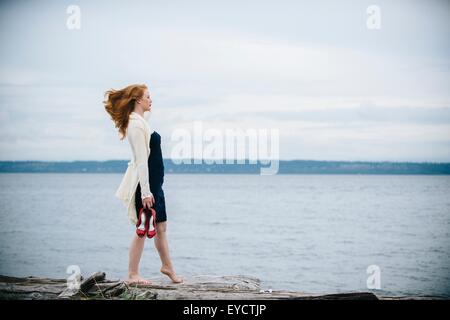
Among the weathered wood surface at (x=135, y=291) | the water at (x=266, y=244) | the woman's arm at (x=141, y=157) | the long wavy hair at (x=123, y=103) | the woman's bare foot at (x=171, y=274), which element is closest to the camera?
the weathered wood surface at (x=135, y=291)

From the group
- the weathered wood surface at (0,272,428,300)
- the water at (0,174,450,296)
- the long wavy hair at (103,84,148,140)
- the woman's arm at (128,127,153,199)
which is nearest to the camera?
the weathered wood surface at (0,272,428,300)

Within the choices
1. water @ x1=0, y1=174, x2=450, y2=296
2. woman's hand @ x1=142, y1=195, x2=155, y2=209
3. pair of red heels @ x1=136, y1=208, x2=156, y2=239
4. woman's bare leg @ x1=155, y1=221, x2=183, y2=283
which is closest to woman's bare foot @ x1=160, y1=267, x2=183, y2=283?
woman's bare leg @ x1=155, y1=221, x2=183, y2=283

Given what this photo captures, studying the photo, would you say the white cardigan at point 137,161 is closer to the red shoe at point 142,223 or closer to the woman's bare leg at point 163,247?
the red shoe at point 142,223

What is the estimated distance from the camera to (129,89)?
5.15m

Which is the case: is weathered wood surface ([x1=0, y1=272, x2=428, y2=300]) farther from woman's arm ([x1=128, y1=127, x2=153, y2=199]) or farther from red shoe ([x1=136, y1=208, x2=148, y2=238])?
woman's arm ([x1=128, y1=127, x2=153, y2=199])

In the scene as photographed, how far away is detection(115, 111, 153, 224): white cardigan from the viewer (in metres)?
5.04

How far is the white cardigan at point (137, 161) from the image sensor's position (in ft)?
16.5

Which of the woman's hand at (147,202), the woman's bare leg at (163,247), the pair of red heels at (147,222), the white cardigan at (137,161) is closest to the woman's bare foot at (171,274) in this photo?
the woman's bare leg at (163,247)

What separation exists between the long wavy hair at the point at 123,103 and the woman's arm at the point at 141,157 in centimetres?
15

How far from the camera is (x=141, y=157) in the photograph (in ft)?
16.5

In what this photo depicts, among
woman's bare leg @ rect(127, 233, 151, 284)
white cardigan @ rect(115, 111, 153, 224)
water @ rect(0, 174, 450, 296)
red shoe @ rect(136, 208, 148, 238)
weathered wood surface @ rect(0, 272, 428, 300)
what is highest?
white cardigan @ rect(115, 111, 153, 224)

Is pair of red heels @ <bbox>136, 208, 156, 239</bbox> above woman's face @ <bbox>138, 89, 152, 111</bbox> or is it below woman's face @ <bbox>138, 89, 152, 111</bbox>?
below

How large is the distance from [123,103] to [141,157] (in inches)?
19.0
